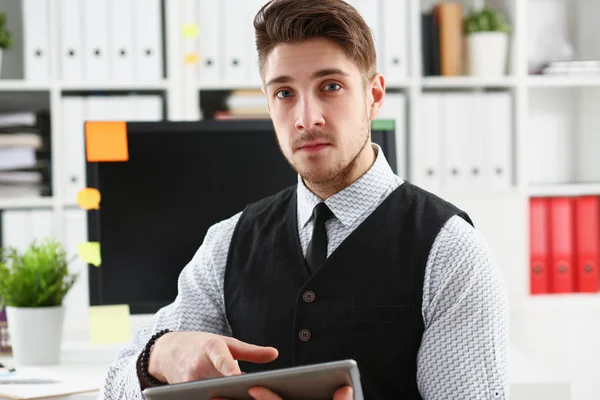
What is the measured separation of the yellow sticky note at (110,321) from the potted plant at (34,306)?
0.07m

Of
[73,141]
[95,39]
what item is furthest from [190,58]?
[73,141]

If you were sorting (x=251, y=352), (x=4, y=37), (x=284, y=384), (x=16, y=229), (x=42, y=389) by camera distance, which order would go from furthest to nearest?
1. (x=4, y=37)
2. (x=16, y=229)
3. (x=42, y=389)
4. (x=251, y=352)
5. (x=284, y=384)

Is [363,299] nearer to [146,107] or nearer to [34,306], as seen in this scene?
[34,306]

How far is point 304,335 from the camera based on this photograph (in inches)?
49.6

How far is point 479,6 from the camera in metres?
3.21

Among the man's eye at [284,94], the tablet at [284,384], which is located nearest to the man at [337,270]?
the man's eye at [284,94]

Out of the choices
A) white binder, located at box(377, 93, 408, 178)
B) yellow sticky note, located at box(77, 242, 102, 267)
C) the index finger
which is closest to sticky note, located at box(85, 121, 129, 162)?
yellow sticky note, located at box(77, 242, 102, 267)

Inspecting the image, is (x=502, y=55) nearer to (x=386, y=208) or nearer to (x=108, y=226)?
(x=108, y=226)

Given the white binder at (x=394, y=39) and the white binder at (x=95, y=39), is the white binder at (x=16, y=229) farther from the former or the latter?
Answer: the white binder at (x=394, y=39)

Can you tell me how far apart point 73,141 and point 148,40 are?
401 mm

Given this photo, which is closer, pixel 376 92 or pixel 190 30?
pixel 376 92

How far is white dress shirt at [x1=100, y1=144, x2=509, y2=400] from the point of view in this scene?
1153 millimetres

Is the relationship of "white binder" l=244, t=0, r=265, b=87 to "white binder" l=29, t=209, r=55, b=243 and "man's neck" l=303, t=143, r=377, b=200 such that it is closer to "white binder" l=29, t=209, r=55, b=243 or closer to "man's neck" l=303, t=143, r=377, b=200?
"white binder" l=29, t=209, r=55, b=243

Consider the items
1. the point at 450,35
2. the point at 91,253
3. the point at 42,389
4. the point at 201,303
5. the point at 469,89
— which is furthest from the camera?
the point at 469,89
